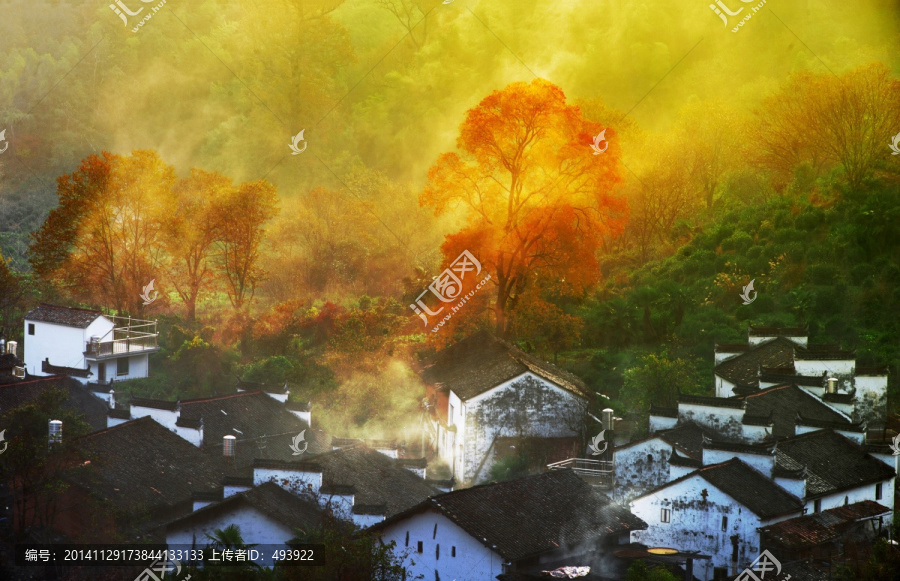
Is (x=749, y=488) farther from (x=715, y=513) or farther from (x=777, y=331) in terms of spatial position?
(x=777, y=331)

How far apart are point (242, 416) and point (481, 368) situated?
8109 millimetres

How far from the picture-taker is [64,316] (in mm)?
37219

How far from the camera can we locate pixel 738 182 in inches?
1843

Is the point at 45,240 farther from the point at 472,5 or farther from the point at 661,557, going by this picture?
the point at 472,5

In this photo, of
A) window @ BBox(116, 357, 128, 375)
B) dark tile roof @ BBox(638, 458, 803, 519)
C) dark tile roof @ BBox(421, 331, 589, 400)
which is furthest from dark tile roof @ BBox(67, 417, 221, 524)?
dark tile roof @ BBox(638, 458, 803, 519)

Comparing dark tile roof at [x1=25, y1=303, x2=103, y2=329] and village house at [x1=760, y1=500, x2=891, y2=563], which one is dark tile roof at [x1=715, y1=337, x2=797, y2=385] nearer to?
village house at [x1=760, y1=500, x2=891, y2=563]

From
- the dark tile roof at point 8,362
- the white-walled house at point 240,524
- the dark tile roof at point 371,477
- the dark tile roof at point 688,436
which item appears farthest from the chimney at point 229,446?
the dark tile roof at point 688,436

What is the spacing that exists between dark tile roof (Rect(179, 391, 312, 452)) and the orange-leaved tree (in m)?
8.45

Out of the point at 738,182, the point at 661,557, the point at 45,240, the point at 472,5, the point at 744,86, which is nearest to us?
the point at 661,557

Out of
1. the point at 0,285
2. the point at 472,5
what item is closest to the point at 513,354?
the point at 0,285

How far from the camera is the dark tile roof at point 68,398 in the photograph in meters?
29.7

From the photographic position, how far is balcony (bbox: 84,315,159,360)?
119ft

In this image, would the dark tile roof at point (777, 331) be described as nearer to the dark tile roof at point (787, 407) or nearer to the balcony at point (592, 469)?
the dark tile roof at point (787, 407)

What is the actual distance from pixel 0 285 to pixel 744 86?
1580 inches
